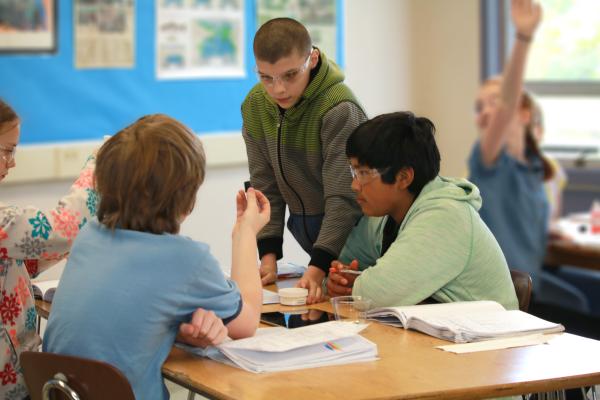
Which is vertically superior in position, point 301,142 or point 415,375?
point 301,142

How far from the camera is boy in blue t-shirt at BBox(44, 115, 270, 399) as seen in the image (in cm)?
181

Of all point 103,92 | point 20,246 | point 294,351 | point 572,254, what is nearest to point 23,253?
point 20,246

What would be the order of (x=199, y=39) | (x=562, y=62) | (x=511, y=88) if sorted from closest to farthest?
(x=511, y=88) < (x=199, y=39) < (x=562, y=62)

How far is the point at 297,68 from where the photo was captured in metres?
2.56

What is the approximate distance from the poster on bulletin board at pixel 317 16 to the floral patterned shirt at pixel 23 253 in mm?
3201

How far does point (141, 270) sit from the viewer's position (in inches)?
71.6

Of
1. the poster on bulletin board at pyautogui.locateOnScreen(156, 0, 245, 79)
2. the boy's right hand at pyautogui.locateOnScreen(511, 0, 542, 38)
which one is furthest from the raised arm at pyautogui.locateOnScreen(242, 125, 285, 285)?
the boy's right hand at pyautogui.locateOnScreen(511, 0, 542, 38)

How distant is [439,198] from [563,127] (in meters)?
3.71

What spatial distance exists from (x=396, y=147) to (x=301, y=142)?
395 mm

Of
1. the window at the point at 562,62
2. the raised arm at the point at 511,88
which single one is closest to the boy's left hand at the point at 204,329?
the raised arm at the point at 511,88

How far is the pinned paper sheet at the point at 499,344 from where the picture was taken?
6.42ft

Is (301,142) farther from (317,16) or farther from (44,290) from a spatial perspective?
(317,16)

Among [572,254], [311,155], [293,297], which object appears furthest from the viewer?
[572,254]

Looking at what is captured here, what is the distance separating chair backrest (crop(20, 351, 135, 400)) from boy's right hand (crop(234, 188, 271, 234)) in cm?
55
